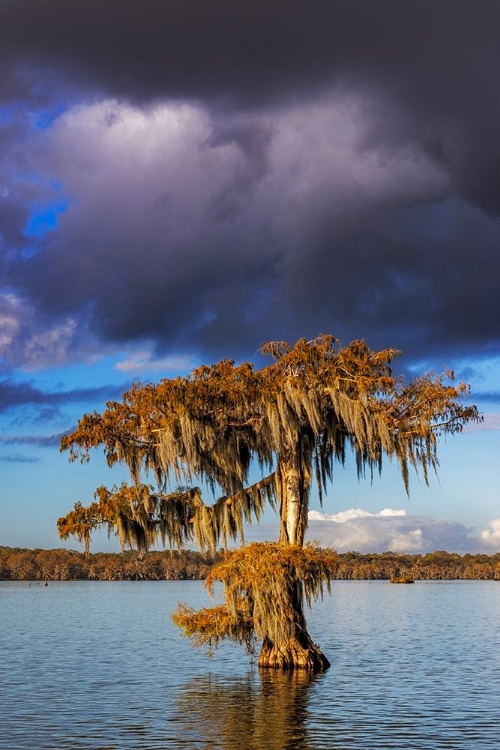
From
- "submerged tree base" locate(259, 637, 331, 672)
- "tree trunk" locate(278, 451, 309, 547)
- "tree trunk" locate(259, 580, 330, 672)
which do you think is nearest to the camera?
"tree trunk" locate(259, 580, 330, 672)

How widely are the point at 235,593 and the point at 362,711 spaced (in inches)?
213

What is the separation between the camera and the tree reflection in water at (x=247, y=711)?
20641 mm

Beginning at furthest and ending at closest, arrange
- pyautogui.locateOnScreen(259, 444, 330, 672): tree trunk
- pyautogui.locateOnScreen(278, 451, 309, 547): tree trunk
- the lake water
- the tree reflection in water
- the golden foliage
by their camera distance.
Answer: pyautogui.locateOnScreen(278, 451, 309, 547): tree trunk, pyautogui.locateOnScreen(259, 444, 330, 672): tree trunk, the golden foliage, the lake water, the tree reflection in water

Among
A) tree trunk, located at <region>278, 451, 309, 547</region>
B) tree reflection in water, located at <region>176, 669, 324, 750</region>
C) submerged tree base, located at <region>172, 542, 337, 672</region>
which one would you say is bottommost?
tree reflection in water, located at <region>176, 669, 324, 750</region>

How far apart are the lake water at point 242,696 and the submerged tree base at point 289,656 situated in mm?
529

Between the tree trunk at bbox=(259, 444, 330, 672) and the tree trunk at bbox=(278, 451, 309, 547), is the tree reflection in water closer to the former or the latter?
the tree trunk at bbox=(259, 444, 330, 672)

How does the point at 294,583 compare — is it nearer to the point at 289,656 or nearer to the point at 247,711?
the point at 289,656

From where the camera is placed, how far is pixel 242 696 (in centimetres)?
2669

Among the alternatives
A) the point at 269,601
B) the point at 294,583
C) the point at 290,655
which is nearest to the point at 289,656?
the point at 290,655

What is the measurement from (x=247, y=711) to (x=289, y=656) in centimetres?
491

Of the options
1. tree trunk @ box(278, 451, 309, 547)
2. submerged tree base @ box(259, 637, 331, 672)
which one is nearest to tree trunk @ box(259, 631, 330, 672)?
submerged tree base @ box(259, 637, 331, 672)

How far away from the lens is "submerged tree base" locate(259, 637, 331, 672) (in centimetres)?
2875

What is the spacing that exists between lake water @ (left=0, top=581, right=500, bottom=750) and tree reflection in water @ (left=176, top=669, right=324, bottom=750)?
37mm

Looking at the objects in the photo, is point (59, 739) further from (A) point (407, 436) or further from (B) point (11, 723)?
(A) point (407, 436)
